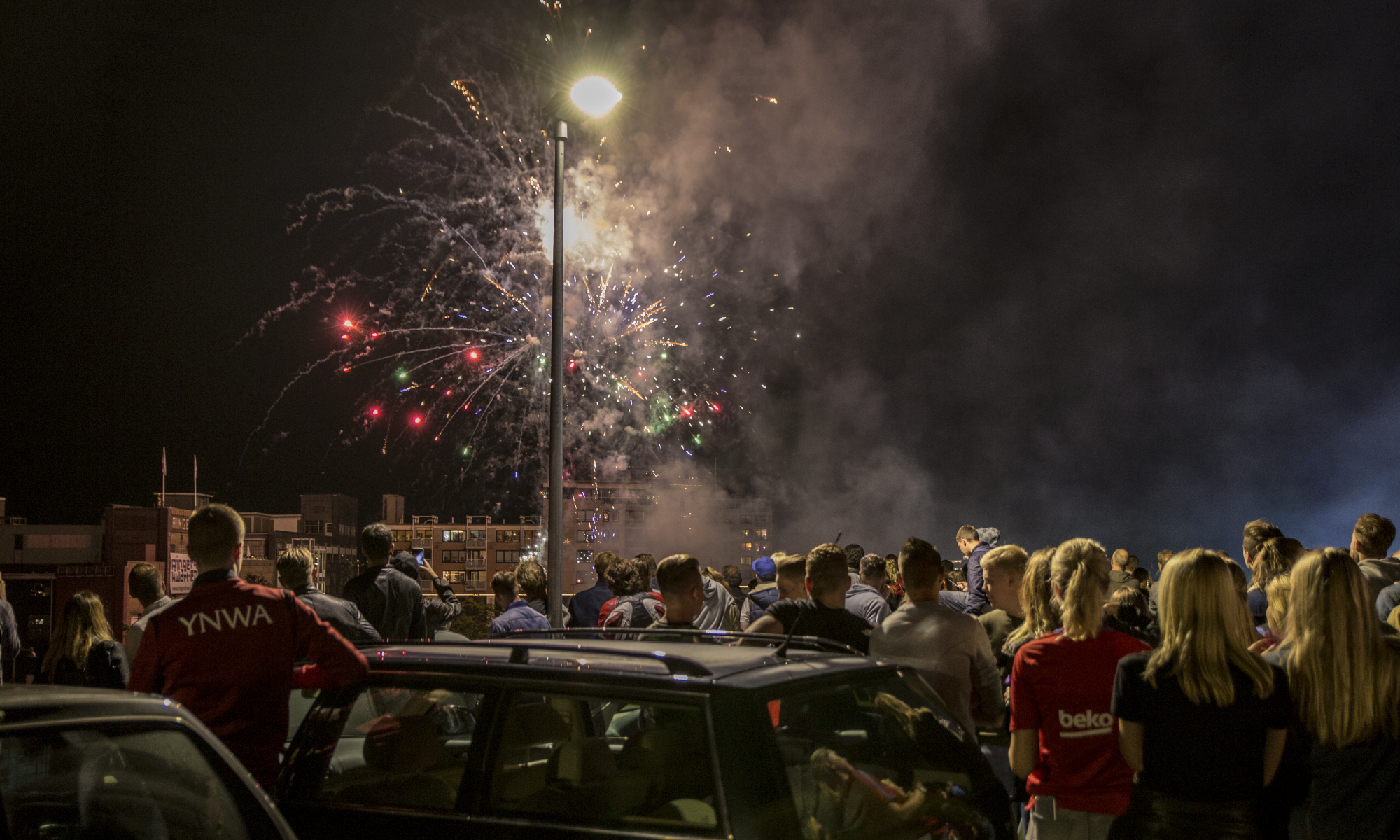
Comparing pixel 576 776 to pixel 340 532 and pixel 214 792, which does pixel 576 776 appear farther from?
pixel 340 532

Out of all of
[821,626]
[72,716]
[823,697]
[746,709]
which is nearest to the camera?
[72,716]

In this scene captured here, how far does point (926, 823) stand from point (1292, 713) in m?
1.30

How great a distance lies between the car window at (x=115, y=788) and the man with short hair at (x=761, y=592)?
4.85 meters

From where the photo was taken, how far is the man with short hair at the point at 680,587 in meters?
5.50

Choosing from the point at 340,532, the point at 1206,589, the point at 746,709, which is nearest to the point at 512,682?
the point at 746,709

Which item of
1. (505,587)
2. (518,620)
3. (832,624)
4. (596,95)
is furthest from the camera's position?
(596,95)

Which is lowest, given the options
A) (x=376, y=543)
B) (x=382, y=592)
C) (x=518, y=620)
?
(x=518, y=620)

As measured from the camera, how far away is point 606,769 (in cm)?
297

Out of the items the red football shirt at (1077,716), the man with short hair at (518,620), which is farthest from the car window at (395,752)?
the man with short hair at (518,620)

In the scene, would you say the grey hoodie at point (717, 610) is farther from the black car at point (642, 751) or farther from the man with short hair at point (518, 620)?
the black car at point (642, 751)

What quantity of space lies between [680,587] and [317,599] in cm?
238

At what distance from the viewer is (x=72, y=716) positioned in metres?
2.19

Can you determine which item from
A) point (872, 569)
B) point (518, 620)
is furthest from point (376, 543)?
point (872, 569)

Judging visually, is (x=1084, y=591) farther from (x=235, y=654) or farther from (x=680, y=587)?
(x=235, y=654)
